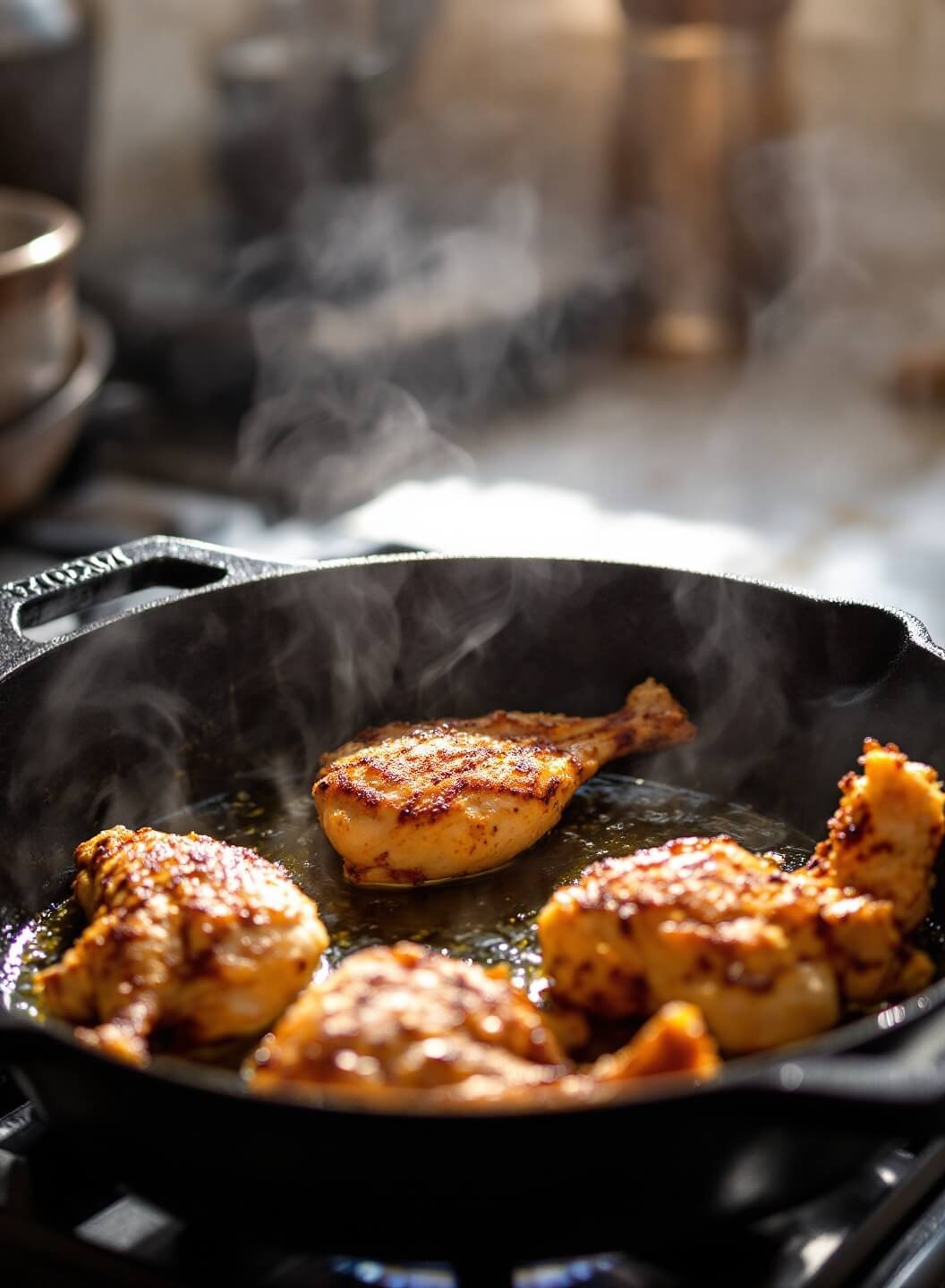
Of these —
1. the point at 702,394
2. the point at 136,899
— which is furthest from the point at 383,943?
the point at 702,394

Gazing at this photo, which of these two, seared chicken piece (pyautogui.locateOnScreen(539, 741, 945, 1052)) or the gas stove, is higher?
seared chicken piece (pyautogui.locateOnScreen(539, 741, 945, 1052))

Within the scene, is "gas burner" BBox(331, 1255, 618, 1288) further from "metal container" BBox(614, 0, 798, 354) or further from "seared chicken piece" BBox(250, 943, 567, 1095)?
"metal container" BBox(614, 0, 798, 354)

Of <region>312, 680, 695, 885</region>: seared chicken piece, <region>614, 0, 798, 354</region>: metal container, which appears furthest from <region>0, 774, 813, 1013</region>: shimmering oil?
<region>614, 0, 798, 354</region>: metal container

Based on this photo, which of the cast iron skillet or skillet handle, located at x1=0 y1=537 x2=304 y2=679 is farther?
skillet handle, located at x1=0 y1=537 x2=304 y2=679

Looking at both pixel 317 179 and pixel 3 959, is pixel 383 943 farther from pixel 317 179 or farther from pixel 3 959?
pixel 317 179

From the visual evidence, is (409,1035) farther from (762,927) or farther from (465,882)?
(465,882)

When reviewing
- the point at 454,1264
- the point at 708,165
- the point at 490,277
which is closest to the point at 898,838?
the point at 454,1264

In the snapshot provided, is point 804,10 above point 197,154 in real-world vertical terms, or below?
above

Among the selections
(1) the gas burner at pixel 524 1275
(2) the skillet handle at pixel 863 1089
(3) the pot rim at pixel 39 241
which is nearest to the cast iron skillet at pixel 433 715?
(2) the skillet handle at pixel 863 1089
